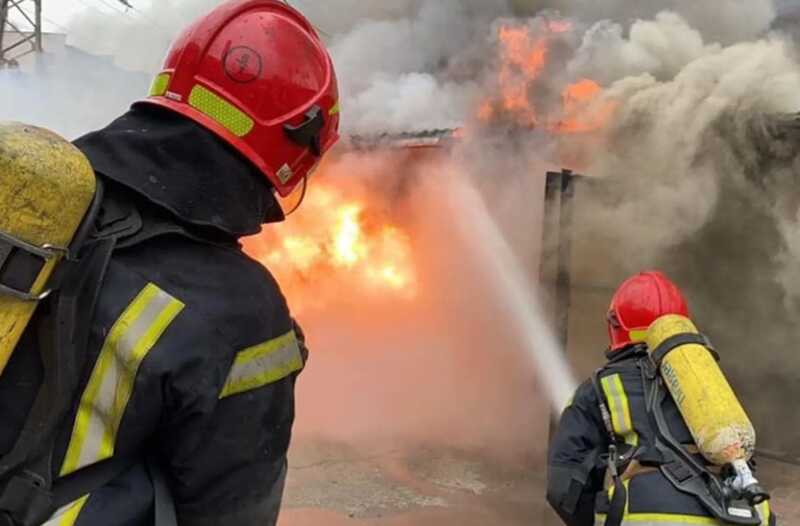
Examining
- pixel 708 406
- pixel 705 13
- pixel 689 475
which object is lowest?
pixel 689 475

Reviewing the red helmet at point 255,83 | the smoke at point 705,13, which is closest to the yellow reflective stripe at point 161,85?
the red helmet at point 255,83

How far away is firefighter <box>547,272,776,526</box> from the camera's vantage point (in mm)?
2506

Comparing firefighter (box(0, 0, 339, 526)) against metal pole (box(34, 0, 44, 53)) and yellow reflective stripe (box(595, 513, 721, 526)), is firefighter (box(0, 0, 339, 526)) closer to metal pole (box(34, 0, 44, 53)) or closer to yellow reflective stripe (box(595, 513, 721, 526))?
yellow reflective stripe (box(595, 513, 721, 526))

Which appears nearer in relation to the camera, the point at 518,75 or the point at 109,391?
→ the point at 109,391

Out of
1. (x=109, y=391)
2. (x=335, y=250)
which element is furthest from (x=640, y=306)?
(x=335, y=250)

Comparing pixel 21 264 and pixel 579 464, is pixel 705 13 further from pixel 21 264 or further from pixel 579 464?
pixel 21 264

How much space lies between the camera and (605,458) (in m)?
2.87

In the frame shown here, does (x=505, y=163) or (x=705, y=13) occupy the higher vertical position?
(x=705, y=13)

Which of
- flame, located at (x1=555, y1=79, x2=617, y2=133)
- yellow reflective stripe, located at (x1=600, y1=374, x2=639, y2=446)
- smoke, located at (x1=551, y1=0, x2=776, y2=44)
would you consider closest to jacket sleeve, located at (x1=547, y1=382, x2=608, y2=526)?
yellow reflective stripe, located at (x1=600, y1=374, x2=639, y2=446)

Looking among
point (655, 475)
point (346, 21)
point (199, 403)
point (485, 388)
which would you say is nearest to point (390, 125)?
point (346, 21)

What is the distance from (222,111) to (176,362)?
1.61ft

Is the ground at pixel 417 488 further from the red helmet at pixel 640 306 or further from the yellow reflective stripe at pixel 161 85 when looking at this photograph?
the yellow reflective stripe at pixel 161 85

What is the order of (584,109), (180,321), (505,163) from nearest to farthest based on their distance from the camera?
(180,321) < (584,109) < (505,163)

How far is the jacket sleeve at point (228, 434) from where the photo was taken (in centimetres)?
117
